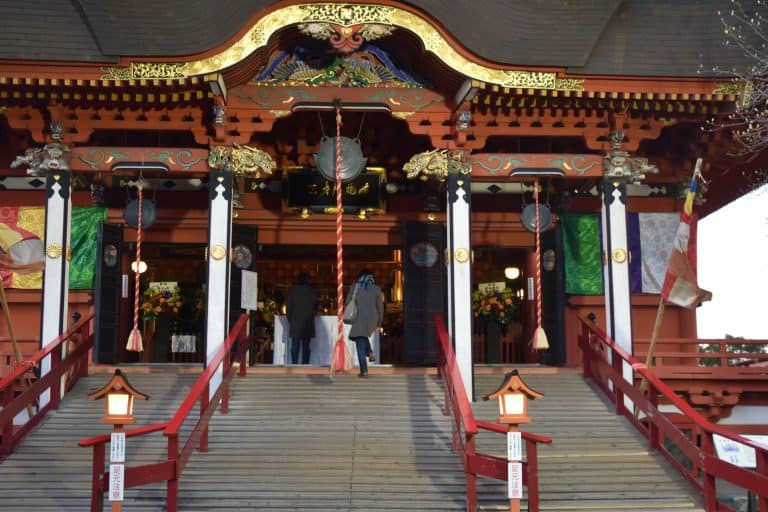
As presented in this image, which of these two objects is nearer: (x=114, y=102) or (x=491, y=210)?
(x=114, y=102)

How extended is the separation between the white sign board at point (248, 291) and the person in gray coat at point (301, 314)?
71 centimetres

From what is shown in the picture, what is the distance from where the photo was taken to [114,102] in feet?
45.8

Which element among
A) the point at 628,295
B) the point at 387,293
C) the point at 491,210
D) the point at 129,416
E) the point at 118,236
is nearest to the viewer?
the point at 129,416

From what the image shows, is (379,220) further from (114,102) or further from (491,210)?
(114,102)

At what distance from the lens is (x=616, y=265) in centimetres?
1421

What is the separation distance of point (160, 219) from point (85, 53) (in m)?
4.46

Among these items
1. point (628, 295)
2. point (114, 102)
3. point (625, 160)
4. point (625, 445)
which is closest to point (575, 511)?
point (625, 445)

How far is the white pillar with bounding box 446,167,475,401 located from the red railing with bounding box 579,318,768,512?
1.90 metres

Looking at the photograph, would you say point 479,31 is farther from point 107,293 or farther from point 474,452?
point 107,293

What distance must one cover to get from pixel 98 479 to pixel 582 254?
10.3 meters

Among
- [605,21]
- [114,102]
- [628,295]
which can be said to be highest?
[605,21]

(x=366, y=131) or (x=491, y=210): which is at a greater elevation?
(x=366, y=131)

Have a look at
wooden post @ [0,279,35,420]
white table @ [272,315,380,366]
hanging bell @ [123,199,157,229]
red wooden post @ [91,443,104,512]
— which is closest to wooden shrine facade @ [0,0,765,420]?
hanging bell @ [123,199,157,229]

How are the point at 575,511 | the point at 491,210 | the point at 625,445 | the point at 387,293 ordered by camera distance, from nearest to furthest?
the point at 575,511 < the point at 625,445 < the point at 491,210 < the point at 387,293
